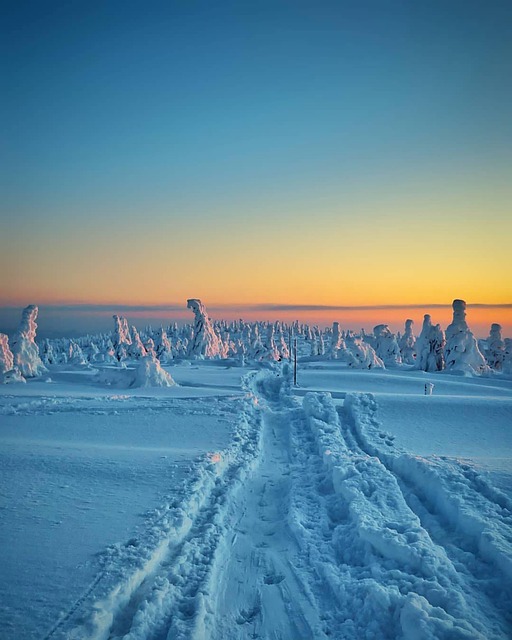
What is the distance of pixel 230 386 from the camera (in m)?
26.3

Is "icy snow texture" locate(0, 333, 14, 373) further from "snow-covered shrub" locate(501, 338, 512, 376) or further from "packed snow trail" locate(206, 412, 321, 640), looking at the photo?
"snow-covered shrub" locate(501, 338, 512, 376)

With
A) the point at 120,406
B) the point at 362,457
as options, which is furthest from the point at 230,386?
the point at 362,457

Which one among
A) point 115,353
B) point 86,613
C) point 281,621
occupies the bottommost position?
point 115,353

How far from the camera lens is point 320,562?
19.3ft

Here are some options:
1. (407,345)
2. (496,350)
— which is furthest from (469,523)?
(407,345)

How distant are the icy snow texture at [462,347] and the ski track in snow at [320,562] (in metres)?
33.5

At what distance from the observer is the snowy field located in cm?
454

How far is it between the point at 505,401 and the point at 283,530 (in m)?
13.2

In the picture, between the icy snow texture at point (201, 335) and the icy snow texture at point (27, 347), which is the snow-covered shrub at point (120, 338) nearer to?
the icy snow texture at point (201, 335)

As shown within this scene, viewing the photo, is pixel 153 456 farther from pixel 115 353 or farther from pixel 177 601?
pixel 115 353

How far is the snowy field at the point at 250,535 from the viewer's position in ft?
14.9

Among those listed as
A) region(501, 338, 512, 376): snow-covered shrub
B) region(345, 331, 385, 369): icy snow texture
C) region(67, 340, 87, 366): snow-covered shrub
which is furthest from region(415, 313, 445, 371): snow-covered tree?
region(67, 340, 87, 366): snow-covered shrub

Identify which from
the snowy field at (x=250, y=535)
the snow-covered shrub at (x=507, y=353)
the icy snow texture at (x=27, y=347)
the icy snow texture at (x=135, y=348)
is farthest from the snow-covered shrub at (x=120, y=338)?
the snow-covered shrub at (x=507, y=353)

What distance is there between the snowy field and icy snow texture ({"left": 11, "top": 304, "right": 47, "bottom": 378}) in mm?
19727
